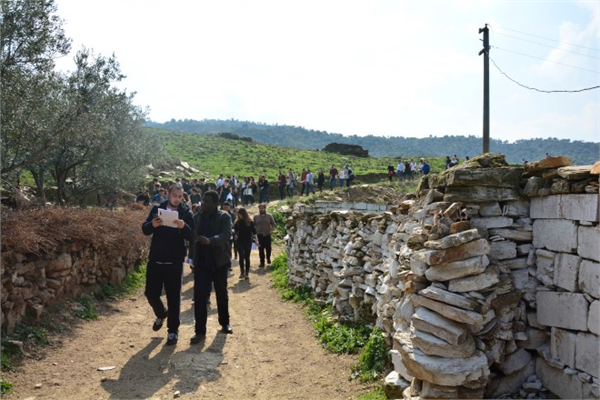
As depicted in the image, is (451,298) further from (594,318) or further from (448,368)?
(594,318)

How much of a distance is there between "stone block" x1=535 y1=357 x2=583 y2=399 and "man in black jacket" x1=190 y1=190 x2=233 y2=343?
4200 mm

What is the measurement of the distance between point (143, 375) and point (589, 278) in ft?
15.6

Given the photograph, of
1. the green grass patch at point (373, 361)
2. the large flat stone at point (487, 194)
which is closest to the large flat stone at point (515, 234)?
the large flat stone at point (487, 194)

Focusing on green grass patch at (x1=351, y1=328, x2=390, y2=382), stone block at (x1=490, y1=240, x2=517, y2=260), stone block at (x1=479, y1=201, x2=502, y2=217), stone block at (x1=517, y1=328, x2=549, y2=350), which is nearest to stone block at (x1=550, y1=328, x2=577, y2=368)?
stone block at (x1=517, y1=328, x2=549, y2=350)

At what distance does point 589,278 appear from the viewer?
4160mm

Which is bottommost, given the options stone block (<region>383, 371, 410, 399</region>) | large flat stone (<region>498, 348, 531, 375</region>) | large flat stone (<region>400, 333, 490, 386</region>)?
stone block (<region>383, 371, 410, 399</region>)

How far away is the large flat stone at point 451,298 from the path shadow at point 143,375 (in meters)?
3.11

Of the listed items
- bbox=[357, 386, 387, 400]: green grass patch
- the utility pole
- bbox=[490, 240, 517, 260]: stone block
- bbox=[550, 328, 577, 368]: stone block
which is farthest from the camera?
the utility pole

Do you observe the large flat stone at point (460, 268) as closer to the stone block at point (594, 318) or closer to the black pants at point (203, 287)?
the stone block at point (594, 318)

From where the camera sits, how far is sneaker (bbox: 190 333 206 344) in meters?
6.88

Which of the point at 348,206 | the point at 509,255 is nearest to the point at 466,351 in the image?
the point at 509,255

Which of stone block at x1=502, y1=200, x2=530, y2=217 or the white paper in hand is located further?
the white paper in hand

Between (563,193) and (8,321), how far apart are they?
255 inches

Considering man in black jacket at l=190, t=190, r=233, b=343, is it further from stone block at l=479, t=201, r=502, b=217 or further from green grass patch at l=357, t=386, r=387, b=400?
stone block at l=479, t=201, r=502, b=217
